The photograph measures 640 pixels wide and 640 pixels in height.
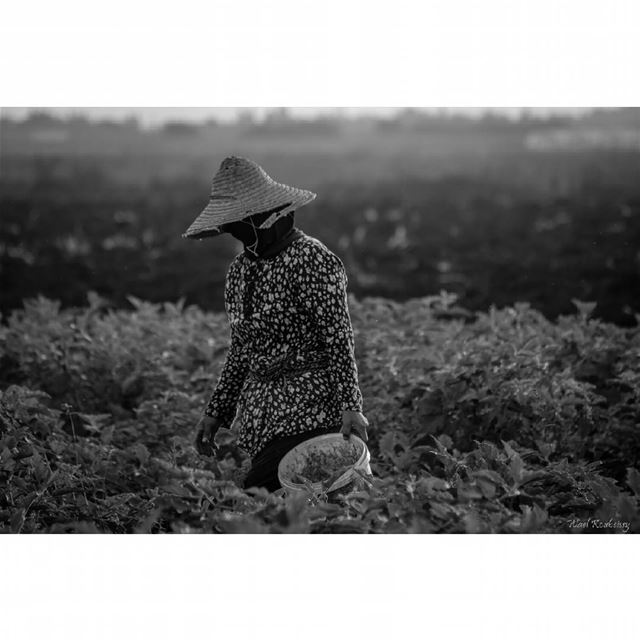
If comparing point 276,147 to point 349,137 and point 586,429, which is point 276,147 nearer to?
point 349,137

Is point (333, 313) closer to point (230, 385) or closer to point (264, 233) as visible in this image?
point (264, 233)

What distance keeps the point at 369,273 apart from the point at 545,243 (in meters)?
2.27

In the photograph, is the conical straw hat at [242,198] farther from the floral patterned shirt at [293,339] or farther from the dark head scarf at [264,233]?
the floral patterned shirt at [293,339]

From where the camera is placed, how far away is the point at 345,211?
13789 millimetres

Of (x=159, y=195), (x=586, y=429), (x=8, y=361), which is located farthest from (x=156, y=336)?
(x=159, y=195)

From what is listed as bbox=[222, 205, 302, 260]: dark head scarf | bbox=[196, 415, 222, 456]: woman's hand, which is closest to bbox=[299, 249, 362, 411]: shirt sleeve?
bbox=[222, 205, 302, 260]: dark head scarf

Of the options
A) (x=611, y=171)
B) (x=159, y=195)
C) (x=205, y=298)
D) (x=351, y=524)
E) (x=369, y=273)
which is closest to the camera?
(x=351, y=524)

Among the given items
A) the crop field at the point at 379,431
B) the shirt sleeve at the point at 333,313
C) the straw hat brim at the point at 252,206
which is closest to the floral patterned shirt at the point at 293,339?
the shirt sleeve at the point at 333,313

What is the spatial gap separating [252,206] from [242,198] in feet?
0.23

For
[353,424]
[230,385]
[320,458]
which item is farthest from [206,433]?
[353,424]

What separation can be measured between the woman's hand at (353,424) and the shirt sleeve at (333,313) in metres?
0.03

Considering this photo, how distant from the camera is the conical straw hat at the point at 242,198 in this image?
3.01 m

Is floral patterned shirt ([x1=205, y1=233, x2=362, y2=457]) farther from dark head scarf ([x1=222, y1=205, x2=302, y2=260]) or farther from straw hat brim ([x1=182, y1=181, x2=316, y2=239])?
straw hat brim ([x1=182, y1=181, x2=316, y2=239])

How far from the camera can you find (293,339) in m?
3.08
